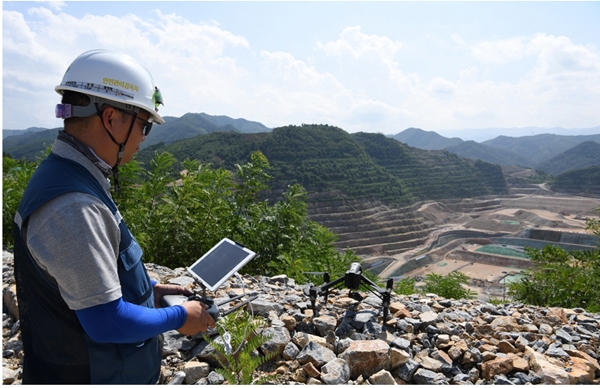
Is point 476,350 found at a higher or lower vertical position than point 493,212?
higher

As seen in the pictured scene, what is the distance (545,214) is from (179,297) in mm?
76007

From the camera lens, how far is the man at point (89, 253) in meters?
1.37

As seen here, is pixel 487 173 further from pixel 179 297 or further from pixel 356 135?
pixel 179 297

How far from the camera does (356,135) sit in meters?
89.7

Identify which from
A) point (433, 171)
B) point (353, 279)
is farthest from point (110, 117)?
point (433, 171)

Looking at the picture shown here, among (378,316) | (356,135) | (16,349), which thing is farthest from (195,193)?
(356,135)

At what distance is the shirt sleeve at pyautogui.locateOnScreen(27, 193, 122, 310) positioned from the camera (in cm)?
135

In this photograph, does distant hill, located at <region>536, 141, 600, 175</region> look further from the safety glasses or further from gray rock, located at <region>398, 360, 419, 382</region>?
the safety glasses

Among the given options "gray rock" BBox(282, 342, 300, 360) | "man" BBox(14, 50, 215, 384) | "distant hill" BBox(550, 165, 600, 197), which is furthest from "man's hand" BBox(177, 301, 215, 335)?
"distant hill" BBox(550, 165, 600, 197)

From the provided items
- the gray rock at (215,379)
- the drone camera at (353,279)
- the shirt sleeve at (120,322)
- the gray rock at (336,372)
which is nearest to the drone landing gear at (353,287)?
the drone camera at (353,279)

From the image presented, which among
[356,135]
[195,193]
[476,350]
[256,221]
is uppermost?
[356,135]

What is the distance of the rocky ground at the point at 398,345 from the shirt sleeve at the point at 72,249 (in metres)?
1.50

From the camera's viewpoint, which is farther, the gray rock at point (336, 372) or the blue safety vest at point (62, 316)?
the gray rock at point (336, 372)

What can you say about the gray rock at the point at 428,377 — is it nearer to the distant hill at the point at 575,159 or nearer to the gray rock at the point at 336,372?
the gray rock at the point at 336,372
